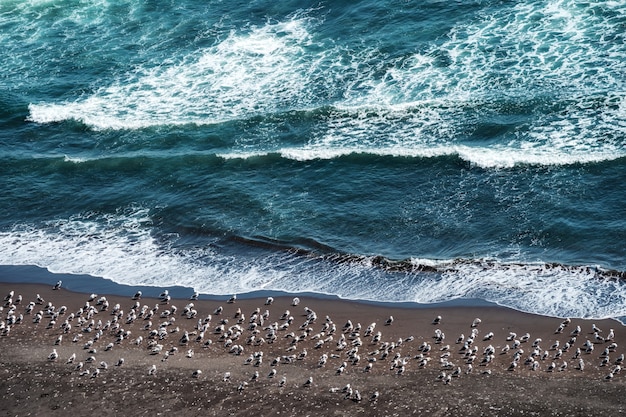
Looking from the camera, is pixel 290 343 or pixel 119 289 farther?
pixel 119 289

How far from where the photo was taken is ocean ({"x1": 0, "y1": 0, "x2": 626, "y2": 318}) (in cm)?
4497

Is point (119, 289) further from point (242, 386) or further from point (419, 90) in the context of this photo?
point (419, 90)

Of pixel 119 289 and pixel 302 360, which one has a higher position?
pixel 119 289

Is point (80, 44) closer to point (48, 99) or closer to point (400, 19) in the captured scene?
point (48, 99)

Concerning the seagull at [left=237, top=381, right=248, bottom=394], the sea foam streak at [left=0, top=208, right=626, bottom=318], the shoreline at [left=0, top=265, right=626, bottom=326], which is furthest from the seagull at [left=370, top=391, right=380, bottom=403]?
the sea foam streak at [left=0, top=208, right=626, bottom=318]

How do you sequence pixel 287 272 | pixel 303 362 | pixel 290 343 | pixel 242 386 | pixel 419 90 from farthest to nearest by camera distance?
pixel 419 90 → pixel 287 272 → pixel 290 343 → pixel 303 362 → pixel 242 386

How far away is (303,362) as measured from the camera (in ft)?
125

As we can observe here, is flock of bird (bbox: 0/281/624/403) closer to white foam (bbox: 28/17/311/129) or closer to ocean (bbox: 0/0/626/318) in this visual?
ocean (bbox: 0/0/626/318)

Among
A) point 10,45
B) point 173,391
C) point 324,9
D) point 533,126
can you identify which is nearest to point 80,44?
point 10,45

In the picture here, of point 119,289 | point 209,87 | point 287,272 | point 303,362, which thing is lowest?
point 303,362

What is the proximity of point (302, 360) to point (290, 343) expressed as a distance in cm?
156

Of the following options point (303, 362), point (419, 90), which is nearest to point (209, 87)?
point (419, 90)

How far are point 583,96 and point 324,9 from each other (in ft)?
76.6

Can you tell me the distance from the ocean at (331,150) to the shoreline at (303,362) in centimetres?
202
